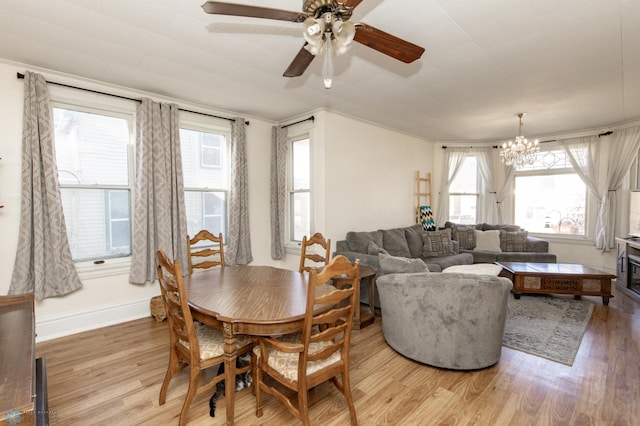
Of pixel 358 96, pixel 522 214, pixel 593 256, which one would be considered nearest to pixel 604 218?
pixel 593 256

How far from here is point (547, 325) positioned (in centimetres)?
328

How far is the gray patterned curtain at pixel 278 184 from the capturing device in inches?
183

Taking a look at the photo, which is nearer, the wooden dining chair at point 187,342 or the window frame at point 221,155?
the wooden dining chair at point 187,342

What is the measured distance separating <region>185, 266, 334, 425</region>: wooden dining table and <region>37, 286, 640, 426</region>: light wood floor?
63cm

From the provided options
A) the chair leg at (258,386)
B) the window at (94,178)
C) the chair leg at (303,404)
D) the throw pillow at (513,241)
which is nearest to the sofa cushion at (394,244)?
the throw pillow at (513,241)

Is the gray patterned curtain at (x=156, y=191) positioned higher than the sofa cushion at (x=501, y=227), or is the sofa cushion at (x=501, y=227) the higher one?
the gray patterned curtain at (x=156, y=191)

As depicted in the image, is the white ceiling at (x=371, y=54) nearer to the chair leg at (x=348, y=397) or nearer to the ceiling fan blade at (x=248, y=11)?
the ceiling fan blade at (x=248, y=11)

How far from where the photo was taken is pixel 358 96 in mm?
3664

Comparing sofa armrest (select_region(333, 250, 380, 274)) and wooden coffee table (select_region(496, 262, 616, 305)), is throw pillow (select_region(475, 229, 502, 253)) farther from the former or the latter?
sofa armrest (select_region(333, 250, 380, 274))

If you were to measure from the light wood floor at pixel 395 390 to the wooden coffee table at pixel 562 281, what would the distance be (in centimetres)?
99

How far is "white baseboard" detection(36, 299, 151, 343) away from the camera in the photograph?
300 cm

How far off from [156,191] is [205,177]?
2.61ft

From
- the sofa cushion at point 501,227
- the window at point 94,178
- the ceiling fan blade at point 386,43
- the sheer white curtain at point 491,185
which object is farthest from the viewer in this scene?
the sheer white curtain at point 491,185

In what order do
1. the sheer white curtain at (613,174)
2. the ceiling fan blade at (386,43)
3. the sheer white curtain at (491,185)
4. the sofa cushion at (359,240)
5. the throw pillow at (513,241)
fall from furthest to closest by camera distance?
the sheer white curtain at (491,185) → the throw pillow at (513,241) → the sheer white curtain at (613,174) → the sofa cushion at (359,240) → the ceiling fan blade at (386,43)
